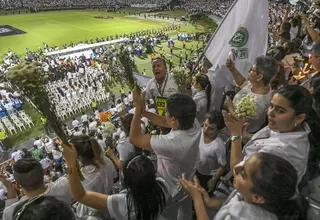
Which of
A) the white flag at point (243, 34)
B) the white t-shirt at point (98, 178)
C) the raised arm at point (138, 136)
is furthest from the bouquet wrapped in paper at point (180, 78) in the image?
the white t-shirt at point (98, 178)

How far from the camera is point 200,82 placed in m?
4.64

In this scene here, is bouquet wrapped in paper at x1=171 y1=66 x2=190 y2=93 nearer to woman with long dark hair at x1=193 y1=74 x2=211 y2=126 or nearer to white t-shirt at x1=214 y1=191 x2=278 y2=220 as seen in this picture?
woman with long dark hair at x1=193 y1=74 x2=211 y2=126

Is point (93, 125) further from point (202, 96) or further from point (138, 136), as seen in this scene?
point (138, 136)

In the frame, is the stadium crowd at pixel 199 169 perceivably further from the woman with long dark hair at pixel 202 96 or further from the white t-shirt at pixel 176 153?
the woman with long dark hair at pixel 202 96

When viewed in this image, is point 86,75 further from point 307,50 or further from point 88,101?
point 307,50

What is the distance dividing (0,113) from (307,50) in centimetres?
1396

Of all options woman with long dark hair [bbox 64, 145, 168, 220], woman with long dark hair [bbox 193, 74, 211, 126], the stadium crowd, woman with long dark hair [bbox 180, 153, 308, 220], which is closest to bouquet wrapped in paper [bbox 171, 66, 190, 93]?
woman with long dark hair [bbox 193, 74, 211, 126]

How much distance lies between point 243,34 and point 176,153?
3.17 m

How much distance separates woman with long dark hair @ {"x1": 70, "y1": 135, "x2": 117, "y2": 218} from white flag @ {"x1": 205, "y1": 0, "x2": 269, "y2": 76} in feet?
9.51

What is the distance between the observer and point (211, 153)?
Result: 3322 mm

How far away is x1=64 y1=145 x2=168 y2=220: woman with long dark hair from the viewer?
2.20 m

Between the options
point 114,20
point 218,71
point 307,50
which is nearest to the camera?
point 218,71

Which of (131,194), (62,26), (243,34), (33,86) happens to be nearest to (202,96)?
(243,34)

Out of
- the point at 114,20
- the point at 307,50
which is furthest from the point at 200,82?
the point at 114,20
